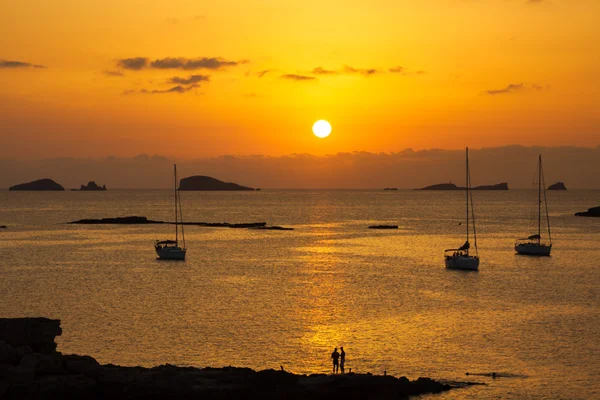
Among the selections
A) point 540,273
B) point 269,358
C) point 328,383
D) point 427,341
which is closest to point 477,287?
point 540,273

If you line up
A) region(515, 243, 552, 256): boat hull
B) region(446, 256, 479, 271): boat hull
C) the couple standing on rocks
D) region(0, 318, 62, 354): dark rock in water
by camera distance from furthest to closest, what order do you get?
1. region(515, 243, 552, 256): boat hull
2. region(446, 256, 479, 271): boat hull
3. the couple standing on rocks
4. region(0, 318, 62, 354): dark rock in water

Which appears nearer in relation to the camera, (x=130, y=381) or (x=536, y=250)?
(x=130, y=381)

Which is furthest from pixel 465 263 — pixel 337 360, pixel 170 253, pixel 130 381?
pixel 130 381

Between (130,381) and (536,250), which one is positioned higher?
(130,381)

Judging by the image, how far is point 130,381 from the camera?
30688 mm

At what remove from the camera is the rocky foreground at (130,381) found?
3022cm

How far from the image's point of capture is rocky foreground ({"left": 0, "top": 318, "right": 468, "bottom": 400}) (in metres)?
30.2

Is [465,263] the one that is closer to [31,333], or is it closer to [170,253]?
[170,253]

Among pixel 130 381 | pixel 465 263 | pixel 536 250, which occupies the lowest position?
pixel 465 263

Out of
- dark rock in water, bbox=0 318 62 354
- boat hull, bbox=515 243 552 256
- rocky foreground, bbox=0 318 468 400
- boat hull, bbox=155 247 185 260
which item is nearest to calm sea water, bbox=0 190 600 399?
boat hull, bbox=155 247 185 260

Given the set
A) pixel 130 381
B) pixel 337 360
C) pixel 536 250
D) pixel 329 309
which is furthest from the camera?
pixel 536 250

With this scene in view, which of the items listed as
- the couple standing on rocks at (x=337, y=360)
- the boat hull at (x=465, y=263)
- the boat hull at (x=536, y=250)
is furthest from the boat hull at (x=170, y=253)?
the couple standing on rocks at (x=337, y=360)

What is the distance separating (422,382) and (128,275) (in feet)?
185

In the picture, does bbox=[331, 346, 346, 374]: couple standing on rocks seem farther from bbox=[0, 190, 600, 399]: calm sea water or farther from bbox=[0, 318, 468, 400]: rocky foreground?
bbox=[0, 318, 468, 400]: rocky foreground
